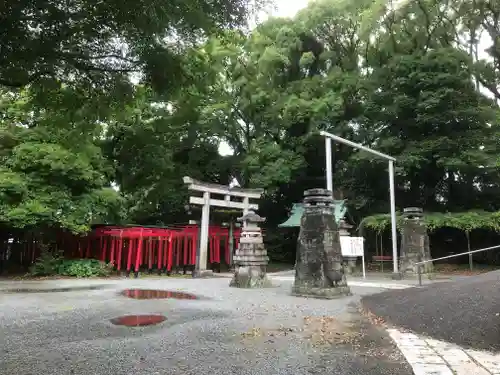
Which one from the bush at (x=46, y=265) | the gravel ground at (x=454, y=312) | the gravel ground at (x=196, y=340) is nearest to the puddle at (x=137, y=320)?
the gravel ground at (x=196, y=340)

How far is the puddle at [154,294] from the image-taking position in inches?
388

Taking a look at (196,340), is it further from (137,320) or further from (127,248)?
(127,248)

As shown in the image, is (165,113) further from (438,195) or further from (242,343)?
(242,343)

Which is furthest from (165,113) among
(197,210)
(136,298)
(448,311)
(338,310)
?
(448,311)

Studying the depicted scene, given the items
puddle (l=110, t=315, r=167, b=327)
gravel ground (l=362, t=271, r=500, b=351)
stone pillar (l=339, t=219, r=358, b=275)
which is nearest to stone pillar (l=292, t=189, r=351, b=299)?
gravel ground (l=362, t=271, r=500, b=351)

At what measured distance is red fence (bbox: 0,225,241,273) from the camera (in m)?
16.7

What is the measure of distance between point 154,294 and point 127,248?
7365 millimetres

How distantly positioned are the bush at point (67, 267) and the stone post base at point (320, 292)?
871 centimetres

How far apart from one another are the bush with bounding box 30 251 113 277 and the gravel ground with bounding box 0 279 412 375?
7011 mm

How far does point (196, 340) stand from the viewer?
540 cm

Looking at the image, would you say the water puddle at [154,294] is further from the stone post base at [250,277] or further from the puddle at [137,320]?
the puddle at [137,320]

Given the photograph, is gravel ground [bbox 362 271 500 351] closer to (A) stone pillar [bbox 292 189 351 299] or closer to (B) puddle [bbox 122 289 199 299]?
(A) stone pillar [bbox 292 189 351 299]

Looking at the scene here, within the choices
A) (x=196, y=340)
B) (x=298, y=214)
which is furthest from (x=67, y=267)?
(x=196, y=340)

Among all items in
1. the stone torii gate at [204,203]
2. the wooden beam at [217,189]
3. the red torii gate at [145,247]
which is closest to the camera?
the wooden beam at [217,189]
